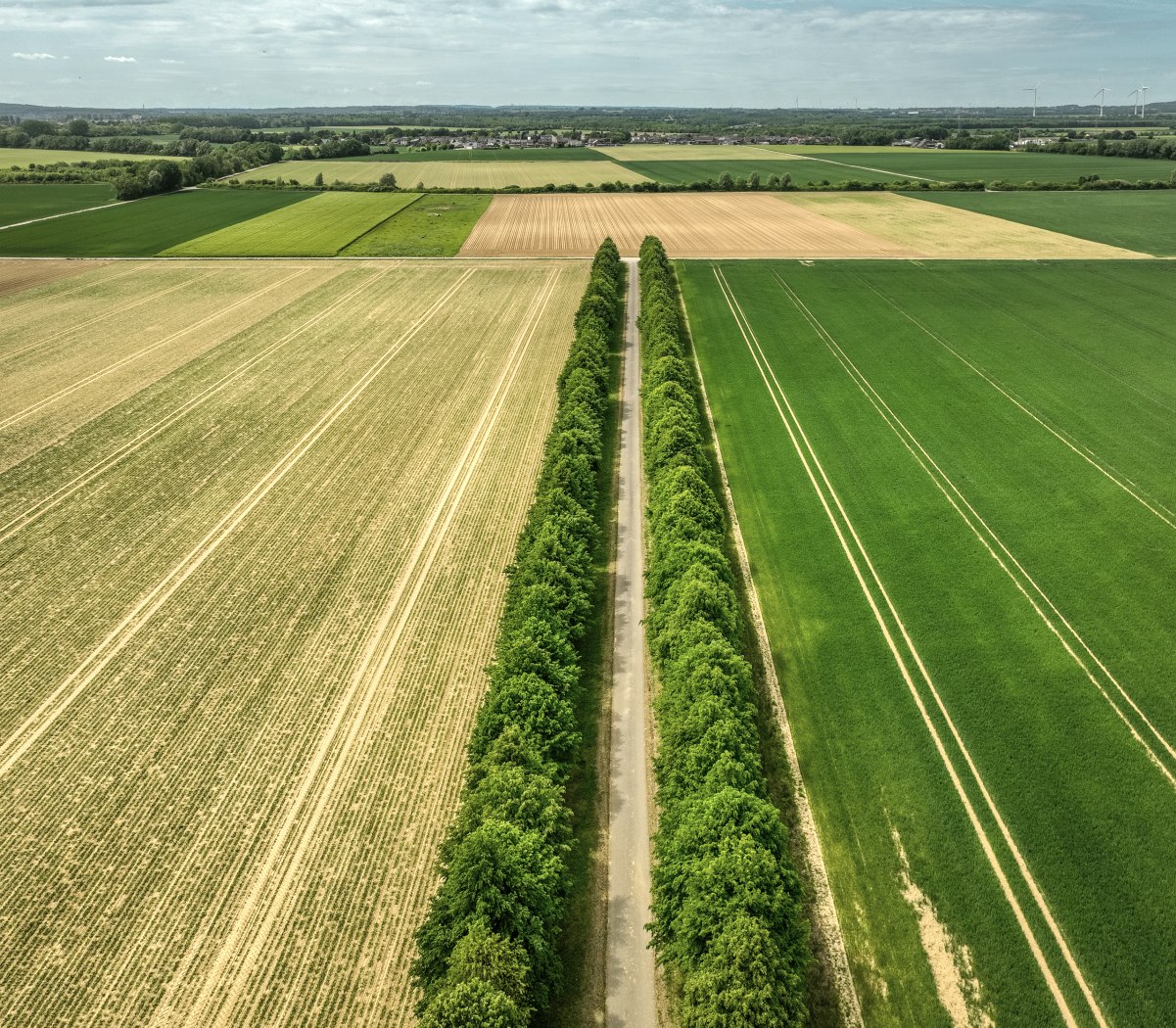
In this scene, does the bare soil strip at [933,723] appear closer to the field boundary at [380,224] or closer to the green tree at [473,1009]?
the green tree at [473,1009]

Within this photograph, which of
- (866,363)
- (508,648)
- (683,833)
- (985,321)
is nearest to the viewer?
(683,833)

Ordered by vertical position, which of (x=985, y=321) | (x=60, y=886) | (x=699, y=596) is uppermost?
(x=985, y=321)

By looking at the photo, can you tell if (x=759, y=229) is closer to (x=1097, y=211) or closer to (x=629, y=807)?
(x=1097, y=211)

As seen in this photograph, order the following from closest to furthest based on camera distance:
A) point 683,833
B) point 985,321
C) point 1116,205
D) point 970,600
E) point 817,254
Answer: point 683,833
point 970,600
point 985,321
point 817,254
point 1116,205

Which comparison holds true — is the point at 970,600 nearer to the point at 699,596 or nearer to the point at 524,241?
the point at 699,596

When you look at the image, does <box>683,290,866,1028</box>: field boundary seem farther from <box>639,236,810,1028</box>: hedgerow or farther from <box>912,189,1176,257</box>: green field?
<box>912,189,1176,257</box>: green field

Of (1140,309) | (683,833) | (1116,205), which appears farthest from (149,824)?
(1116,205)

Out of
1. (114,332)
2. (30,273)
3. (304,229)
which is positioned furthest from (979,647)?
(304,229)
